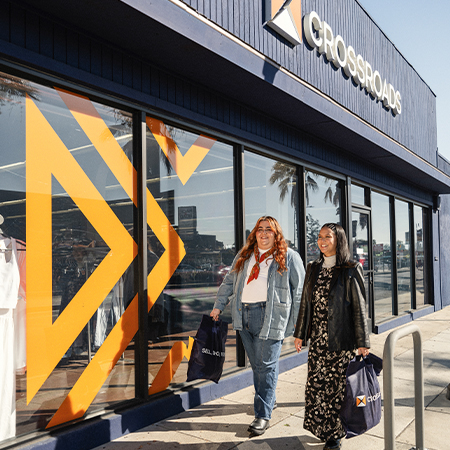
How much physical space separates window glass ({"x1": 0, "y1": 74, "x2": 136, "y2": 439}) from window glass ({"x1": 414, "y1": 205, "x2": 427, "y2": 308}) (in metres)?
9.82

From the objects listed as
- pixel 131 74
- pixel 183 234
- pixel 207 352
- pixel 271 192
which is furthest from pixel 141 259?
pixel 271 192

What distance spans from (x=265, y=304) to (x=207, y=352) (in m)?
0.74

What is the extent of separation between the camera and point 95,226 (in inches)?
153

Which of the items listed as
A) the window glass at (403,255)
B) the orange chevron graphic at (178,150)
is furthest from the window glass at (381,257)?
the orange chevron graphic at (178,150)

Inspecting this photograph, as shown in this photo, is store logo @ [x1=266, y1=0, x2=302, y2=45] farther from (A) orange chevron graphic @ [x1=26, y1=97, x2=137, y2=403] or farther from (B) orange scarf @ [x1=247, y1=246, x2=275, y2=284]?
(A) orange chevron graphic @ [x1=26, y1=97, x2=137, y2=403]

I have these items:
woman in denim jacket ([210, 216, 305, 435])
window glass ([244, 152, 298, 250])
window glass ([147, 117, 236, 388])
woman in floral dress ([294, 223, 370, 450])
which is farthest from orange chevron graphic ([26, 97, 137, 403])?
window glass ([244, 152, 298, 250])

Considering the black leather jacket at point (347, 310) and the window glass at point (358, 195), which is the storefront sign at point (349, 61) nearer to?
the window glass at point (358, 195)

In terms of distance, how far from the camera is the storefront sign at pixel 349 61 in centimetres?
634

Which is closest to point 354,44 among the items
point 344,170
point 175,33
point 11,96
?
point 344,170

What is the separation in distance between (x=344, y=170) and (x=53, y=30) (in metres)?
5.74

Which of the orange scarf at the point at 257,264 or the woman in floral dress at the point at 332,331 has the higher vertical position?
the orange scarf at the point at 257,264

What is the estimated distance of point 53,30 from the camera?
139 inches

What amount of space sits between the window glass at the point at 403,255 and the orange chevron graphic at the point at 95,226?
781cm

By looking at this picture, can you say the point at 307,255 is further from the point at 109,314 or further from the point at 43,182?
the point at 43,182
